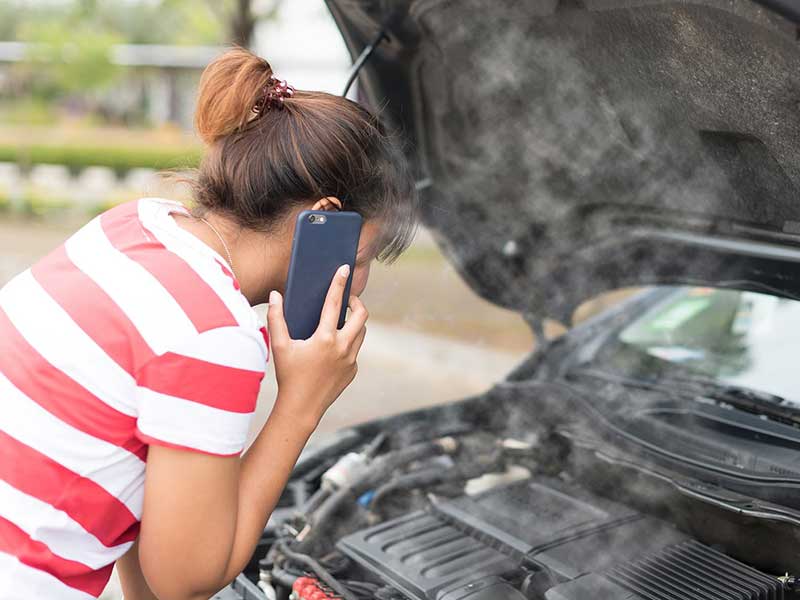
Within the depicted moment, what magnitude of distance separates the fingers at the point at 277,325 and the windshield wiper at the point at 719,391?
47.5 inches

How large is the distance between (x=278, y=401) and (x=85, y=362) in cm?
29

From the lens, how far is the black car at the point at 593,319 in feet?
4.66

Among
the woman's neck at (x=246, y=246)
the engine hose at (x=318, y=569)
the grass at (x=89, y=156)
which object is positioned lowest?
the grass at (x=89, y=156)

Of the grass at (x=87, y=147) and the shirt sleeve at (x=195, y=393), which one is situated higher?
the shirt sleeve at (x=195, y=393)

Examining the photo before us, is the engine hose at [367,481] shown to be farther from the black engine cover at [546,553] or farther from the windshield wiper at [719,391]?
the windshield wiper at [719,391]

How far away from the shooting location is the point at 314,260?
1222mm

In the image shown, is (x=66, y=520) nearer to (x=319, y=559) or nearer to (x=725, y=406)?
(x=319, y=559)

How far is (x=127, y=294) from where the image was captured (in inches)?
42.3

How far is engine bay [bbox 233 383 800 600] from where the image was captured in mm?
1462

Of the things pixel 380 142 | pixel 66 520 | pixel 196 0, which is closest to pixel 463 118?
pixel 380 142

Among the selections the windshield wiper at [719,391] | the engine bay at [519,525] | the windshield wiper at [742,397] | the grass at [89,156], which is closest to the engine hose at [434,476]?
the engine bay at [519,525]

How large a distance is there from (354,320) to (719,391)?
117cm

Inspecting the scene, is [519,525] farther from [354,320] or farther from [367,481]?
[354,320]

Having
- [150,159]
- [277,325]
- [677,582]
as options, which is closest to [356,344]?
[277,325]
